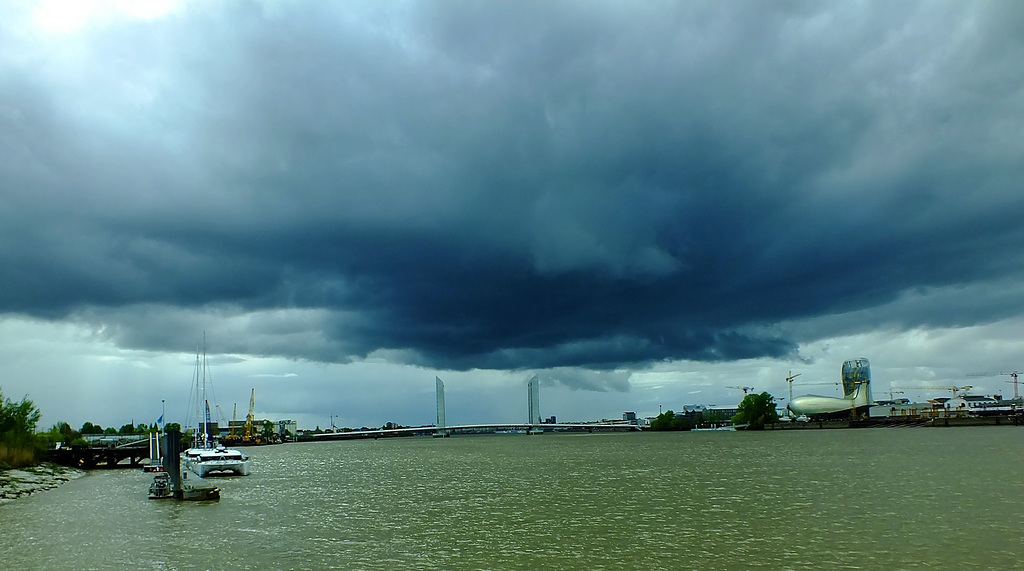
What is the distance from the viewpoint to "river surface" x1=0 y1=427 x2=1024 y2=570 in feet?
124

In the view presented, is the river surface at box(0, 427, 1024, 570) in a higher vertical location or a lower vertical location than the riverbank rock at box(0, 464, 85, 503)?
higher

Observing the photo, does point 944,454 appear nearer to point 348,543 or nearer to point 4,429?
point 348,543

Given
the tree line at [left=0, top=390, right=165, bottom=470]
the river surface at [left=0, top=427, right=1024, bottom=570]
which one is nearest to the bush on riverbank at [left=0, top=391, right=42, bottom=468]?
the tree line at [left=0, top=390, right=165, bottom=470]

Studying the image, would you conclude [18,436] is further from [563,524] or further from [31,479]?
[563,524]

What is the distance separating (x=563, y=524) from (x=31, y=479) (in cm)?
8272

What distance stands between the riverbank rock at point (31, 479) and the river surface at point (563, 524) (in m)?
2.84

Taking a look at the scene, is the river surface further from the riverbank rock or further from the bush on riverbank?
the bush on riverbank

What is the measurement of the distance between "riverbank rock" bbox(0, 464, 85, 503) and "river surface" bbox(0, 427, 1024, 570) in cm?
284

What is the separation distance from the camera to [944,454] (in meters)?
113

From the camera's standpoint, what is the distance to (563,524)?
4903 cm

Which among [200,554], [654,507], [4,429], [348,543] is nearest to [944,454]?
[654,507]

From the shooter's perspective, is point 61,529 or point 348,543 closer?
point 348,543

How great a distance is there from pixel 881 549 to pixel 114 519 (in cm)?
5592

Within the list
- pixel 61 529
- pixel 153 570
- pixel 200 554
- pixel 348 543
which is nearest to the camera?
pixel 153 570
